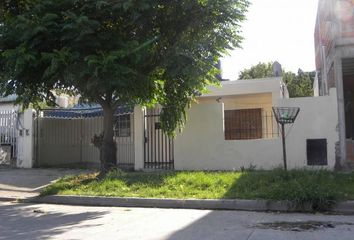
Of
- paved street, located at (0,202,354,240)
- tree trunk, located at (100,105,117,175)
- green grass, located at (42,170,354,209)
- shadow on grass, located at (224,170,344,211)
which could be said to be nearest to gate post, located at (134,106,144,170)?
tree trunk, located at (100,105,117,175)

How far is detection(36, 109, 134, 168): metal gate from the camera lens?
802 inches

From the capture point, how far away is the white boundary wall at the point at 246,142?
15.3 metres

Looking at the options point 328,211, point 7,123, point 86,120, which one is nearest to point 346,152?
point 328,211

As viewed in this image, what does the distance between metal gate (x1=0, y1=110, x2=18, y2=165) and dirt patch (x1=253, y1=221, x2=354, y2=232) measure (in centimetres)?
1393

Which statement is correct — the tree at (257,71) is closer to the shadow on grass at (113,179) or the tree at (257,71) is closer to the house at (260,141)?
the house at (260,141)

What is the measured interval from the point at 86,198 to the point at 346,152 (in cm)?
777

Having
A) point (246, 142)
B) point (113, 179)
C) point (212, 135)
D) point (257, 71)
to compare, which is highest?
point (257, 71)

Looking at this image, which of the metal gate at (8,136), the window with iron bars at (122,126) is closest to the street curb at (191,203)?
the metal gate at (8,136)

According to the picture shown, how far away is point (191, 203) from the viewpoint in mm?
10812

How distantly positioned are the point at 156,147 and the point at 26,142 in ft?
17.3

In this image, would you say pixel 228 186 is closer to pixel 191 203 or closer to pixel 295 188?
pixel 191 203

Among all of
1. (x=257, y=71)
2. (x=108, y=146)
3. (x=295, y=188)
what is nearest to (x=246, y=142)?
(x=108, y=146)

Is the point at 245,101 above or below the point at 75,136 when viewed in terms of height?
above

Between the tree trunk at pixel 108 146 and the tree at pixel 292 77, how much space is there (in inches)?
1179
